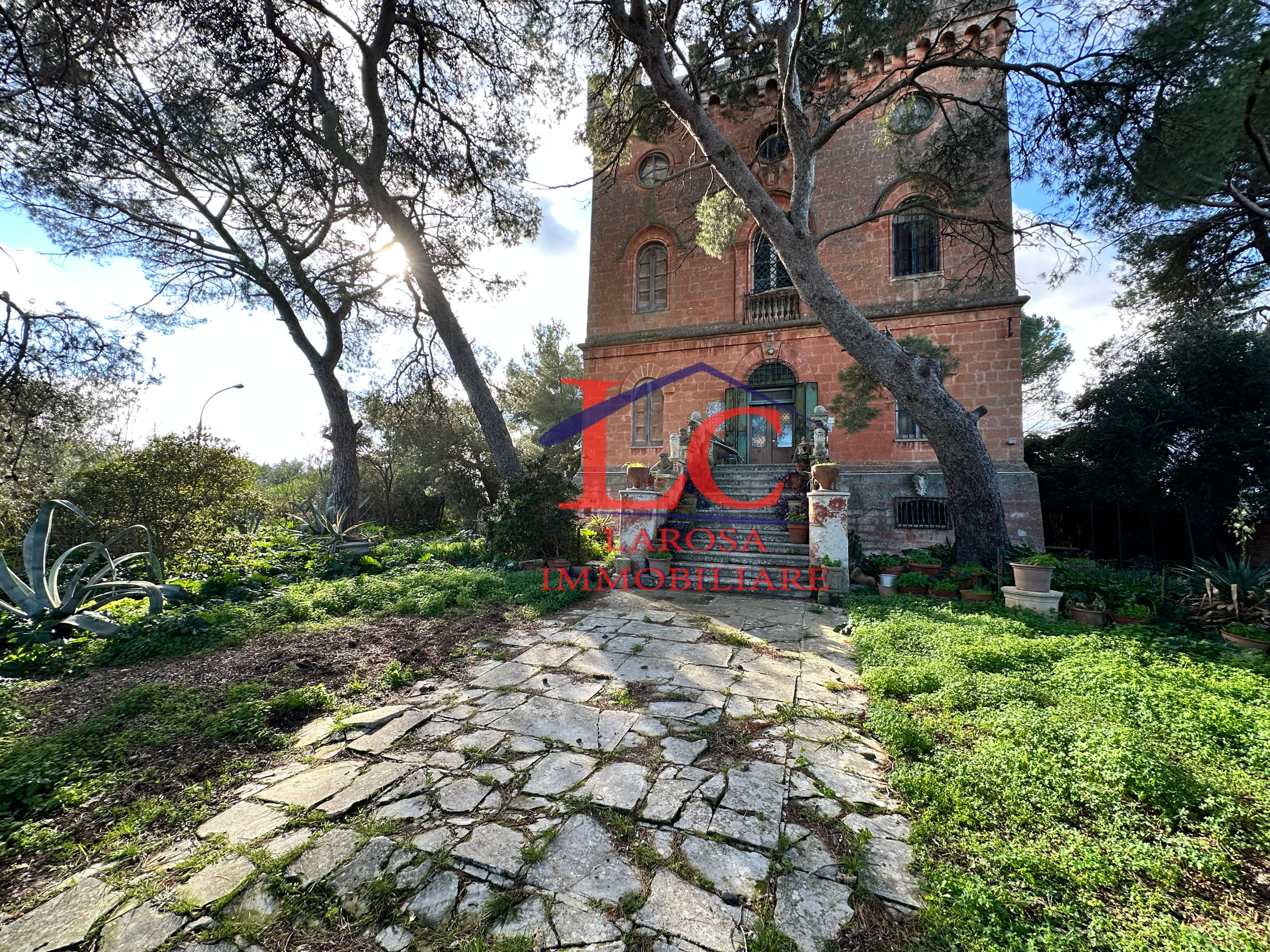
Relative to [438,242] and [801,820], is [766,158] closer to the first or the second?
[438,242]

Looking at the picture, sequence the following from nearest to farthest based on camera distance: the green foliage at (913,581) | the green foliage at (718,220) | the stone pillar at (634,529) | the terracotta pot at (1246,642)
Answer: the terracotta pot at (1246,642)
the green foliage at (913,581)
the stone pillar at (634,529)
the green foliage at (718,220)

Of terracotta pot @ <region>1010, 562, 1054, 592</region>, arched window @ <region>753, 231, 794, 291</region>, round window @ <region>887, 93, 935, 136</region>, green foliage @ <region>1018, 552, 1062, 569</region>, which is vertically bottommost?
terracotta pot @ <region>1010, 562, 1054, 592</region>

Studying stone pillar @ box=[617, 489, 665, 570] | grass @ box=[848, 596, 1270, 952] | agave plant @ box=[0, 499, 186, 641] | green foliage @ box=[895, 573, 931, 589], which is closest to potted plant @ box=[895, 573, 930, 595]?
green foliage @ box=[895, 573, 931, 589]

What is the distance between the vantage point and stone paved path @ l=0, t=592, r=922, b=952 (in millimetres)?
1588

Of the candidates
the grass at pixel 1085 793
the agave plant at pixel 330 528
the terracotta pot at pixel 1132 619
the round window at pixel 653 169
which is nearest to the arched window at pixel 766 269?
the round window at pixel 653 169

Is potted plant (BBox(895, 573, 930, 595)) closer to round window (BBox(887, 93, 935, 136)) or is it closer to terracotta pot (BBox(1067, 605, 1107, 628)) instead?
terracotta pot (BBox(1067, 605, 1107, 628))

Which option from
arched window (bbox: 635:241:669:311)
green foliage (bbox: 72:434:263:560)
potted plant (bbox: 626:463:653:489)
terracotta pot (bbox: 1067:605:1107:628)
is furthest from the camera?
arched window (bbox: 635:241:669:311)

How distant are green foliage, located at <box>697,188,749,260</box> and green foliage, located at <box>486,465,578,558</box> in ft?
19.5

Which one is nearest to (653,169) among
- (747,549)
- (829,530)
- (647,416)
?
(647,416)

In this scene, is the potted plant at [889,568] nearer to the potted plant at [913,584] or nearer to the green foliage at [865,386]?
the potted plant at [913,584]

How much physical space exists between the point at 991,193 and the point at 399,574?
13.6m

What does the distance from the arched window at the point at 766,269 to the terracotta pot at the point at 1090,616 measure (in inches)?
350

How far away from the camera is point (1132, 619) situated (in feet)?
15.4

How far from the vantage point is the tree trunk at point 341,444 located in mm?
11578
